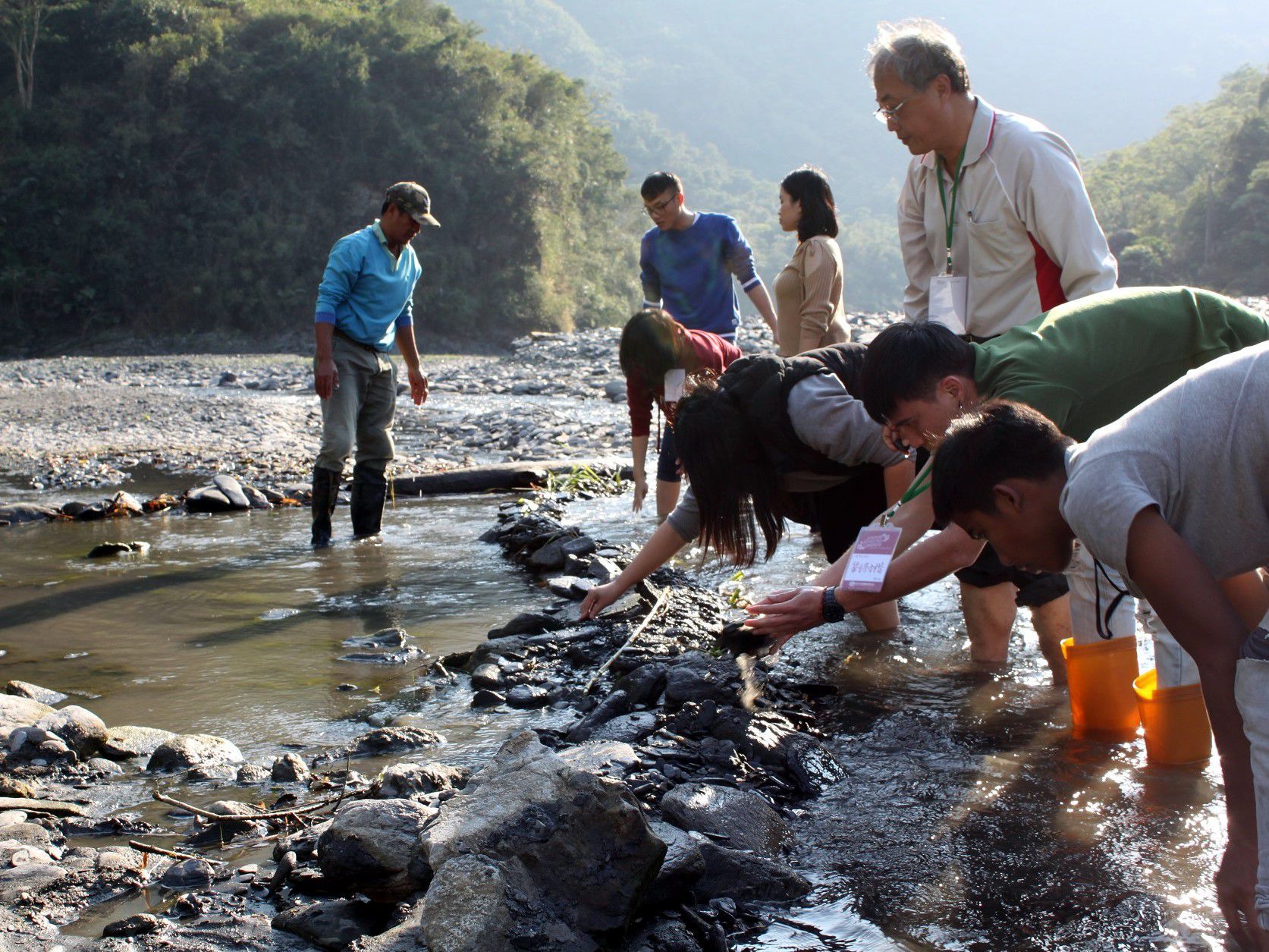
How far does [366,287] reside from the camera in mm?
6074

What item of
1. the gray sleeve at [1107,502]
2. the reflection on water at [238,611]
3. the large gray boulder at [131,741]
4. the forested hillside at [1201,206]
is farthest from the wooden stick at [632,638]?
the forested hillside at [1201,206]

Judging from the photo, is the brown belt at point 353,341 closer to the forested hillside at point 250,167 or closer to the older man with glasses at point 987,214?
the older man with glasses at point 987,214

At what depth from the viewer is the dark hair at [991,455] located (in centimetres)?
189

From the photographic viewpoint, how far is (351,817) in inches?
90.7

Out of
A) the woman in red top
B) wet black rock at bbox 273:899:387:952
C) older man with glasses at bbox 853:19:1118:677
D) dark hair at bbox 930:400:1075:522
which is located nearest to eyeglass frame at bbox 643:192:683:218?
the woman in red top

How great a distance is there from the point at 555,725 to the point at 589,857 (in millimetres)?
1283

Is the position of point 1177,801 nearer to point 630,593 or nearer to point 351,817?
point 351,817

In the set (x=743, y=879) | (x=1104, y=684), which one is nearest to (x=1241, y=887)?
(x=743, y=879)

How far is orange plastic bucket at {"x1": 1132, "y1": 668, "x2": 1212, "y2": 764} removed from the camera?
2.67 meters

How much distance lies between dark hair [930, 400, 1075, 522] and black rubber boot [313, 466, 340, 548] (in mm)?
4806

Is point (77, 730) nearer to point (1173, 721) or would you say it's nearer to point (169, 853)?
point (169, 853)

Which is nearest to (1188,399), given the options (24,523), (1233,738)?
(1233,738)

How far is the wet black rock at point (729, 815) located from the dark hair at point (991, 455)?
0.94 m

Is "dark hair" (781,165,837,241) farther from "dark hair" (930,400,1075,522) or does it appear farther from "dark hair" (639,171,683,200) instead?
"dark hair" (930,400,1075,522)
